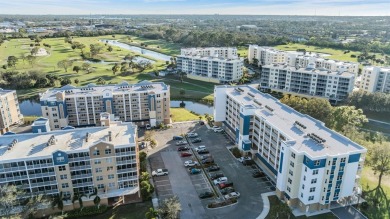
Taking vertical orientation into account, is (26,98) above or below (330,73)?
below

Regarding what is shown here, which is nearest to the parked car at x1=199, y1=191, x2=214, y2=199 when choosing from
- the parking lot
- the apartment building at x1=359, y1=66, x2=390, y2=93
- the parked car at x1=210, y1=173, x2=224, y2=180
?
the parking lot

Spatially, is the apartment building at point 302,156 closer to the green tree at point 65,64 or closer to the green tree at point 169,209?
the green tree at point 169,209

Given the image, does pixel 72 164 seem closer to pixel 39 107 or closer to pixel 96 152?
pixel 96 152

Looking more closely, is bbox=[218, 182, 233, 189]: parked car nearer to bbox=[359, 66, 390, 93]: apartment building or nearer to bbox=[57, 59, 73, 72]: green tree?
bbox=[359, 66, 390, 93]: apartment building

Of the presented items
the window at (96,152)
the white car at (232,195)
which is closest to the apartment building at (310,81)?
the white car at (232,195)

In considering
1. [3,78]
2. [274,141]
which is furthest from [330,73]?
[3,78]

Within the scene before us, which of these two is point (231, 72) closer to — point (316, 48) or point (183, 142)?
point (183, 142)
